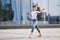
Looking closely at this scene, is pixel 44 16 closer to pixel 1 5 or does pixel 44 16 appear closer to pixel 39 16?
pixel 39 16

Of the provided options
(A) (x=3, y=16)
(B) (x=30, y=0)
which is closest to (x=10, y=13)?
(A) (x=3, y=16)

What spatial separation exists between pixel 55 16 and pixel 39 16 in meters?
1.45

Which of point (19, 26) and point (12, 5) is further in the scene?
point (12, 5)

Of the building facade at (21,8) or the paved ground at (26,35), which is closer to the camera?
the paved ground at (26,35)

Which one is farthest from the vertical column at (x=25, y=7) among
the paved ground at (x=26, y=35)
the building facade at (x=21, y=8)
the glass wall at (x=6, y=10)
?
the paved ground at (x=26, y=35)

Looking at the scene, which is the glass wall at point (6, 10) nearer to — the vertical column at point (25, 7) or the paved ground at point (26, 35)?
the vertical column at point (25, 7)

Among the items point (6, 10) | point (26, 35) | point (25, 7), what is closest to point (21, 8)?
point (25, 7)

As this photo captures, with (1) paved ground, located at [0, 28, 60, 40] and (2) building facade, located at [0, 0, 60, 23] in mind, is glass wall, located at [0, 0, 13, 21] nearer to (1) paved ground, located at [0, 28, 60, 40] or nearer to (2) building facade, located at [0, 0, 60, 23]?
(2) building facade, located at [0, 0, 60, 23]

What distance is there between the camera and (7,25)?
20.7m

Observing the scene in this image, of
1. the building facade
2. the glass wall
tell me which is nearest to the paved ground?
the building facade

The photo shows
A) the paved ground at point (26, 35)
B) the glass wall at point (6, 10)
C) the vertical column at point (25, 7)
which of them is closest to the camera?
the paved ground at point (26, 35)

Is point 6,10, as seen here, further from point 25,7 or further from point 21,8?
point 25,7

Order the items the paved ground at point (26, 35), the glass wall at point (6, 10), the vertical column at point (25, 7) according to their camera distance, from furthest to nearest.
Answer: the vertical column at point (25, 7) < the glass wall at point (6, 10) < the paved ground at point (26, 35)

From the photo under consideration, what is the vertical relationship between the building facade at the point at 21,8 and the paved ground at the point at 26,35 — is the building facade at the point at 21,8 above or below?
above
